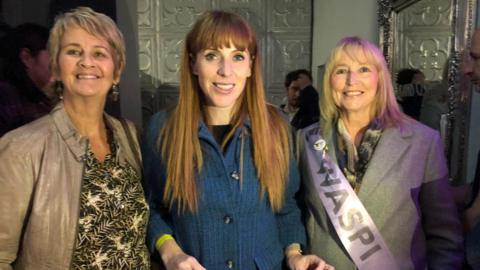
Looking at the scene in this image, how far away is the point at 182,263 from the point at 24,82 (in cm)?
116

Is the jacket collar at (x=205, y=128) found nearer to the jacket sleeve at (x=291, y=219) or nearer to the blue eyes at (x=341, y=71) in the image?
the jacket sleeve at (x=291, y=219)

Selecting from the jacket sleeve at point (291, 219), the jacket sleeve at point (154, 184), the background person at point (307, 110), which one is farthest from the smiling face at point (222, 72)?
the background person at point (307, 110)

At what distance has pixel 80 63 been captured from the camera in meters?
1.26

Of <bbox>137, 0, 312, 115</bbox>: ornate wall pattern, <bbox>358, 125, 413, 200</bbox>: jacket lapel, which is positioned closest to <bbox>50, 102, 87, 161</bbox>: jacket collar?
<bbox>358, 125, 413, 200</bbox>: jacket lapel

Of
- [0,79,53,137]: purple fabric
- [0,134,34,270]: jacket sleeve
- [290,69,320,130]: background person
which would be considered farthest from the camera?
[290,69,320,130]: background person

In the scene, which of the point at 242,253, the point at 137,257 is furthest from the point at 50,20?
the point at 242,253

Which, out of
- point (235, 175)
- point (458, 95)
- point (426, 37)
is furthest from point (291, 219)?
point (426, 37)

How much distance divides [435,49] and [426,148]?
1078 millimetres

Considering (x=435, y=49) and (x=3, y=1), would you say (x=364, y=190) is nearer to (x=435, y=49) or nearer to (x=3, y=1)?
(x=435, y=49)

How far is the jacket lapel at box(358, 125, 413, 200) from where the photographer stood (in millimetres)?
1346

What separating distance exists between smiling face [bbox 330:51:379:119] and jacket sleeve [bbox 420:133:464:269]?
244 millimetres

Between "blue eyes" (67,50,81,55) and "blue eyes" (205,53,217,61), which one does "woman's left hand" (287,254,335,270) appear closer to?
"blue eyes" (205,53,217,61)

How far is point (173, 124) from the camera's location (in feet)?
4.38

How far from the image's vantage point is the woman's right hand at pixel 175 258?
Result: 116 cm
